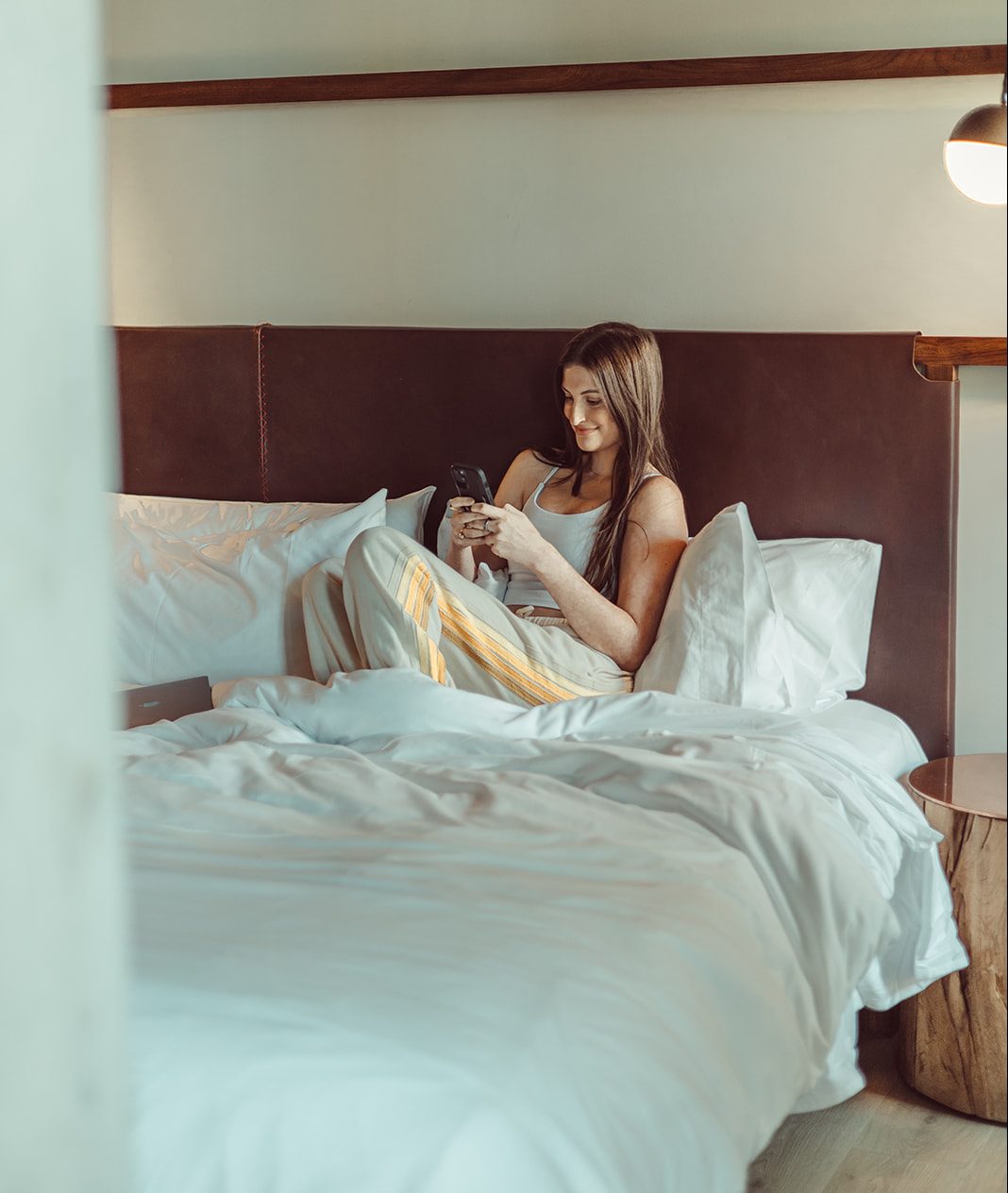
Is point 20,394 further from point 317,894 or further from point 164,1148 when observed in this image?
point 317,894

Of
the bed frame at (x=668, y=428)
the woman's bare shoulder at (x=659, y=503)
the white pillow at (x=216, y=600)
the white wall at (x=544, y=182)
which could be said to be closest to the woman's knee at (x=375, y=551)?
the white pillow at (x=216, y=600)

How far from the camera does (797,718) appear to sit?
1559mm

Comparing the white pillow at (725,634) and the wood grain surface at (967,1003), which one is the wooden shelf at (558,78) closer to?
the white pillow at (725,634)

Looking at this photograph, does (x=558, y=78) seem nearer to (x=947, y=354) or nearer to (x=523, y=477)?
(x=523, y=477)

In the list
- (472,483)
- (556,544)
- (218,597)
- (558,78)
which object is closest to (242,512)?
(218,597)

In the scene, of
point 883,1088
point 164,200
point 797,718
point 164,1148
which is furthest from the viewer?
point 164,200

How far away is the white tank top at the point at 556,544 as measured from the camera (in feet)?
6.21

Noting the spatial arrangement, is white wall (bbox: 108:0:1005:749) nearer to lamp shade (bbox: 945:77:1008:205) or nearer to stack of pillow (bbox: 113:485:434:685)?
lamp shade (bbox: 945:77:1008:205)

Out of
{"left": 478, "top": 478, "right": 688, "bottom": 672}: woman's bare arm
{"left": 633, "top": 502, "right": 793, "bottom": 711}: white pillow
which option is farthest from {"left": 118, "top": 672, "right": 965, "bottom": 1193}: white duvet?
{"left": 478, "top": 478, "right": 688, "bottom": 672}: woman's bare arm

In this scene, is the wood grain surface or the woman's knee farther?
the woman's knee

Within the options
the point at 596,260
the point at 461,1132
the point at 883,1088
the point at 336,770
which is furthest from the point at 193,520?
the point at 461,1132

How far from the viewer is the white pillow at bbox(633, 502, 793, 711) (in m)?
1.68

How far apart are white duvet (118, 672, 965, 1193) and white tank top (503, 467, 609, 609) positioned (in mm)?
360

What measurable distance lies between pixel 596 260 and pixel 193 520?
80 centimetres
